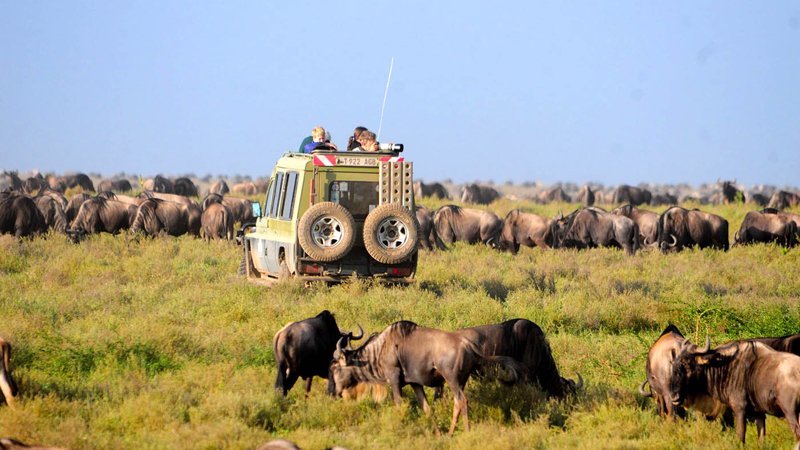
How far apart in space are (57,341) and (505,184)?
383 ft

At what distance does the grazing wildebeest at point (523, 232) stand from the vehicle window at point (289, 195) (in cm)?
1335

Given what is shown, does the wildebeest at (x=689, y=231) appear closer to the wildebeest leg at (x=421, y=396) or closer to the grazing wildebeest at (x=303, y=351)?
the grazing wildebeest at (x=303, y=351)

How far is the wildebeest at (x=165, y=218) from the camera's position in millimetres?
28234

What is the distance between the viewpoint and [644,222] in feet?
101

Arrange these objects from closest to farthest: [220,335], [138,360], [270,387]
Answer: [270,387], [138,360], [220,335]

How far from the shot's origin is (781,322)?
46.4 ft

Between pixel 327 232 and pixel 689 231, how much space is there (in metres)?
16.4

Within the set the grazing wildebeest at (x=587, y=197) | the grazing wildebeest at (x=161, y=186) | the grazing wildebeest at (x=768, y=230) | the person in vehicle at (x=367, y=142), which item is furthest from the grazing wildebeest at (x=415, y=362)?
the grazing wildebeest at (x=587, y=197)

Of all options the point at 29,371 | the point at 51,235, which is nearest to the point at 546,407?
the point at 29,371

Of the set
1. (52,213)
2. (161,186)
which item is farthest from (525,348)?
(161,186)

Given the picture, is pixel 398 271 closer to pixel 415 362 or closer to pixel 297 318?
pixel 297 318

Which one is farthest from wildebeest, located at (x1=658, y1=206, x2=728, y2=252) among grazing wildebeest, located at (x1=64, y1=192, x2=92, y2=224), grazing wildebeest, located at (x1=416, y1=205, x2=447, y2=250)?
grazing wildebeest, located at (x1=64, y1=192, x2=92, y2=224)

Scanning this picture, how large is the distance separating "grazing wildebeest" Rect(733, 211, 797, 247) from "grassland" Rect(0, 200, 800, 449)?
5.16 meters

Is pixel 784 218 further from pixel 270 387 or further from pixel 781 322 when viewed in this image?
pixel 270 387
